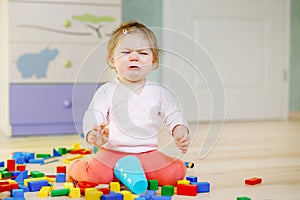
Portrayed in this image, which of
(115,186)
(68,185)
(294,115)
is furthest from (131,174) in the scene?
(294,115)

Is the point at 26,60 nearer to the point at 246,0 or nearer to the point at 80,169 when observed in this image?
the point at 80,169

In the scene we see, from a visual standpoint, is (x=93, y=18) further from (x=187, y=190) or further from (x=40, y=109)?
(x=187, y=190)

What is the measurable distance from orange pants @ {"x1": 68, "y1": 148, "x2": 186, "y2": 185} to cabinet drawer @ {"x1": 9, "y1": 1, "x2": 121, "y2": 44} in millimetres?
1082

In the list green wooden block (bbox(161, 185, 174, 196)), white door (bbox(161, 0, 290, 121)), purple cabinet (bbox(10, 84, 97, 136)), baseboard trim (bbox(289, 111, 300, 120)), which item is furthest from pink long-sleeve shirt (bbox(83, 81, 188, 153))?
baseboard trim (bbox(289, 111, 300, 120))

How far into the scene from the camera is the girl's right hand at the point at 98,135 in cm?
98

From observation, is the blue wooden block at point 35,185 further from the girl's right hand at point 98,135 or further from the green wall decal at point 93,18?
the green wall decal at point 93,18

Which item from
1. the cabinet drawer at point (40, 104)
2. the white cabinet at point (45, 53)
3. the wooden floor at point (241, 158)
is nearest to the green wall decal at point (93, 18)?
the white cabinet at point (45, 53)

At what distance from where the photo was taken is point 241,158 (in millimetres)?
1496

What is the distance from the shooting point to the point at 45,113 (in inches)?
81.2

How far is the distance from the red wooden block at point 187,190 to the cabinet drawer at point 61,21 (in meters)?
1.23

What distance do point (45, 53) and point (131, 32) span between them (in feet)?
3.62

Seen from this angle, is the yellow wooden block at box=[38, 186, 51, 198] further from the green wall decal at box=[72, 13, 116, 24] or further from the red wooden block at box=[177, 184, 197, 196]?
the green wall decal at box=[72, 13, 116, 24]

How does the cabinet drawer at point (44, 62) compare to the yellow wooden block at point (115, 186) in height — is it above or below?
above

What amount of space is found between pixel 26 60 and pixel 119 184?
114 cm
